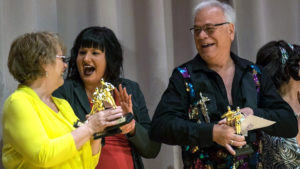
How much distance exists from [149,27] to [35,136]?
1654 mm

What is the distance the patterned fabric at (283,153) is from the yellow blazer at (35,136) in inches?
44.3

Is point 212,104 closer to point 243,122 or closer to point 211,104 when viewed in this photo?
point 211,104

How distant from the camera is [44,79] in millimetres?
2232

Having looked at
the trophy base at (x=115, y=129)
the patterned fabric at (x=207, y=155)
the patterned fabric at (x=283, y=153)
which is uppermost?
the trophy base at (x=115, y=129)

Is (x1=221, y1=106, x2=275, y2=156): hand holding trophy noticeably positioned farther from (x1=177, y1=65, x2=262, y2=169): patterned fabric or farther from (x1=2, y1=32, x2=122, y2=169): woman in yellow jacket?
(x1=2, y1=32, x2=122, y2=169): woman in yellow jacket

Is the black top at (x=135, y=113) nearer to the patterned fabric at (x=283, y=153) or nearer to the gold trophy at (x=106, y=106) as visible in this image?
the gold trophy at (x=106, y=106)

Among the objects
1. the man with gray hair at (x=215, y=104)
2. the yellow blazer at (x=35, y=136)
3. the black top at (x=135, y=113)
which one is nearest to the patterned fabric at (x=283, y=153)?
the man with gray hair at (x=215, y=104)

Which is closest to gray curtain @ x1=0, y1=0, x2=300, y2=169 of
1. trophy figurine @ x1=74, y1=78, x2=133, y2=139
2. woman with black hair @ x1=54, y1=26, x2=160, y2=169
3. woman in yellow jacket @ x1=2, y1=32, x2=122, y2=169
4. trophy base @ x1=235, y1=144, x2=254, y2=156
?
woman with black hair @ x1=54, y1=26, x2=160, y2=169

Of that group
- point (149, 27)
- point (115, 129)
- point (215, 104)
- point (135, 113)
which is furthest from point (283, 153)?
point (149, 27)

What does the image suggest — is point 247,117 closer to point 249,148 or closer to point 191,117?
point 249,148

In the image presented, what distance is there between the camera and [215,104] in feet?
7.90

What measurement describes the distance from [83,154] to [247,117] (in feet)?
2.66

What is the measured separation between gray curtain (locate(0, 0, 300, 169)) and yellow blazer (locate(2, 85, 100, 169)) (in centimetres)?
85

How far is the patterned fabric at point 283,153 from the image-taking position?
2.65 m
